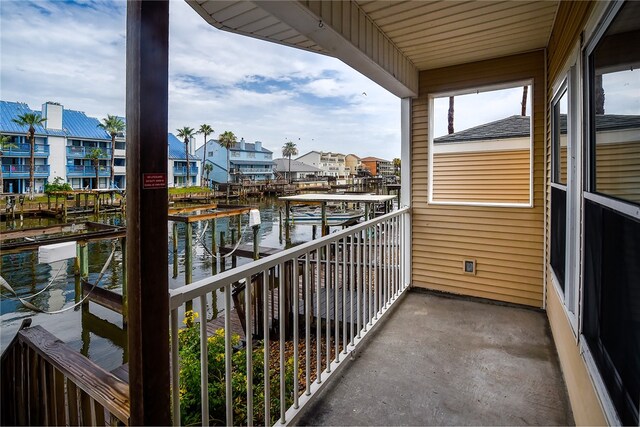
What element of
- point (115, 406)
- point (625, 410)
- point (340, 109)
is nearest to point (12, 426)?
point (115, 406)

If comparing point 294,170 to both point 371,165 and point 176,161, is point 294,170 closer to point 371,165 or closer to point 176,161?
point 371,165

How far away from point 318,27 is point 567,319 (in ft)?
7.79

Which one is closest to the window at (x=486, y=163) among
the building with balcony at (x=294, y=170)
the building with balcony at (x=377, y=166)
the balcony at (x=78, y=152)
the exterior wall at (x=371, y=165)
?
the balcony at (x=78, y=152)

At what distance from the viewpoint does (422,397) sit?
2150mm

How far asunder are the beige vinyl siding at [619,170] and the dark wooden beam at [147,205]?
1.41 meters

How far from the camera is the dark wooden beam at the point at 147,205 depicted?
0.97 m

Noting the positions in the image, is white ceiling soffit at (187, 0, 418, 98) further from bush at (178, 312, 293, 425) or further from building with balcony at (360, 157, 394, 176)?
building with balcony at (360, 157, 394, 176)

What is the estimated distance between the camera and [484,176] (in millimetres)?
6523

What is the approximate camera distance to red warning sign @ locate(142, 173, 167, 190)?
3.24 feet

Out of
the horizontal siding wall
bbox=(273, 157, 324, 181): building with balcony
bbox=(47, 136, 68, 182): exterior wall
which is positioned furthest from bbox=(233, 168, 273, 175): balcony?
the horizontal siding wall

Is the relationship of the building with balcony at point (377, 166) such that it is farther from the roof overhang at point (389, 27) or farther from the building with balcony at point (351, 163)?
the roof overhang at point (389, 27)

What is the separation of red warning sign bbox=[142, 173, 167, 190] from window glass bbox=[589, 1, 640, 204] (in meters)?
1.40

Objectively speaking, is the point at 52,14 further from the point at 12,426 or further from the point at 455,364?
the point at 455,364

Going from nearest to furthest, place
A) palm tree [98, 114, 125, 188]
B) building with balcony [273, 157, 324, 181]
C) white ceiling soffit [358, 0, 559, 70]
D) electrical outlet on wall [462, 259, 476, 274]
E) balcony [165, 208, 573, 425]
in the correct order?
palm tree [98, 114, 125, 188], balcony [165, 208, 573, 425], white ceiling soffit [358, 0, 559, 70], electrical outlet on wall [462, 259, 476, 274], building with balcony [273, 157, 324, 181]
